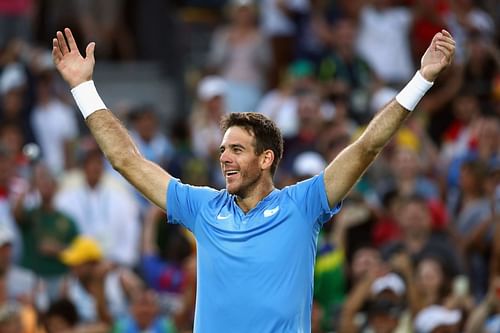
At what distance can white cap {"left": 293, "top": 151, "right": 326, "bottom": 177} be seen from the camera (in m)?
12.7

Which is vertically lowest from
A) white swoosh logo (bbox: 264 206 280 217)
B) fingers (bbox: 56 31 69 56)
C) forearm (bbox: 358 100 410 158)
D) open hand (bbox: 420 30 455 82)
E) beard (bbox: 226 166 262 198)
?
white swoosh logo (bbox: 264 206 280 217)

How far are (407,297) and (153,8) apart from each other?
8.12m

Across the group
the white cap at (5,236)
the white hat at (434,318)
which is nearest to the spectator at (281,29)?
the white cap at (5,236)

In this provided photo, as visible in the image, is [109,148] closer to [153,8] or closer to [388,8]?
[388,8]

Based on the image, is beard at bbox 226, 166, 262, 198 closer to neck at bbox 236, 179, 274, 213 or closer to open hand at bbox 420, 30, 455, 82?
neck at bbox 236, 179, 274, 213

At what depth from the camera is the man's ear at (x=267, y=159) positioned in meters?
7.04

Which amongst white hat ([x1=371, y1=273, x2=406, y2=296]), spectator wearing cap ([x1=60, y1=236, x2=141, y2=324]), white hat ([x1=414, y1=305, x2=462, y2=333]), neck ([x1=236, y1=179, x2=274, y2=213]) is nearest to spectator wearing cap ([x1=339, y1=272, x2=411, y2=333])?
white hat ([x1=371, y1=273, x2=406, y2=296])

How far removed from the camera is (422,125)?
48.3ft

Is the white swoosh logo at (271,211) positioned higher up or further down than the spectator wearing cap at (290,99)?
further down

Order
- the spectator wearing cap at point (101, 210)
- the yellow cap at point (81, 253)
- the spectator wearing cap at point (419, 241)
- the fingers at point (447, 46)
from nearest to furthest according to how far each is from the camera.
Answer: the fingers at point (447, 46), the spectator wearing cap at point (419, 241), the yellow cap at point (81, 253), the spectator wearing cap at point (101, 210)

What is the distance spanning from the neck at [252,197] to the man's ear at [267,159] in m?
0.09

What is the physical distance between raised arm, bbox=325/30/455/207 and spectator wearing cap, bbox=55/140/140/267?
20.9ft

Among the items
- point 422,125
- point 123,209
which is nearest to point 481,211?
point 422,125

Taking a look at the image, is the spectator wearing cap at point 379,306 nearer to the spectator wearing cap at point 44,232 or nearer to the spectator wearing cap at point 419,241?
the spectator wearing cap at point 419,241
